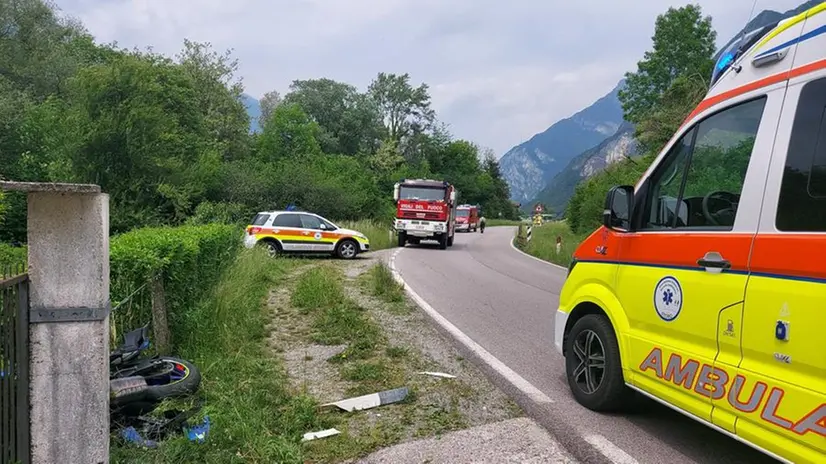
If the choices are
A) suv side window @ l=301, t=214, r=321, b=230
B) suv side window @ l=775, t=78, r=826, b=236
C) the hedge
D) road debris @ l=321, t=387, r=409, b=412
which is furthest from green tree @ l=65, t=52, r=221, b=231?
suv side window @ l=775, t=78, r=826, b=236

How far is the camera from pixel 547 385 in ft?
17.0

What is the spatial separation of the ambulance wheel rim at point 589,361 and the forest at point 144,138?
553 inches

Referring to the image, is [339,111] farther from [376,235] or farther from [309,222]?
[309,222]

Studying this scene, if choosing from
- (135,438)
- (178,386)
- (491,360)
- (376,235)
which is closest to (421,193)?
(376,235)

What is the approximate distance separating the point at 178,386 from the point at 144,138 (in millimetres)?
25641

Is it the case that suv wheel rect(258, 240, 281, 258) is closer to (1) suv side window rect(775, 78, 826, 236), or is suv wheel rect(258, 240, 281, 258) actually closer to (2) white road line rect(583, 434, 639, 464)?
(2) white road line rect(583, 434, 639, 464)

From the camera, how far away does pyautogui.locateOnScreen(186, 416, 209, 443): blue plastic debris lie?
3654 millimetres

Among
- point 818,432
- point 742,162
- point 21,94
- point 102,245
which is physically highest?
point 21,94

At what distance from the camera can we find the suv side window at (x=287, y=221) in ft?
60.3

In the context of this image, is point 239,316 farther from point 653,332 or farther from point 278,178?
point 278,178

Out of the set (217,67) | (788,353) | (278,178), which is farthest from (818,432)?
(217,67)

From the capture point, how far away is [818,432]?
2627mm

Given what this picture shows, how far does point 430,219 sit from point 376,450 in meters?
20.2

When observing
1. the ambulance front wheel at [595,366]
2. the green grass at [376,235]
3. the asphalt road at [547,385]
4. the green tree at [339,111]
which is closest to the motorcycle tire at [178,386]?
the asphalt road at [547,385]
